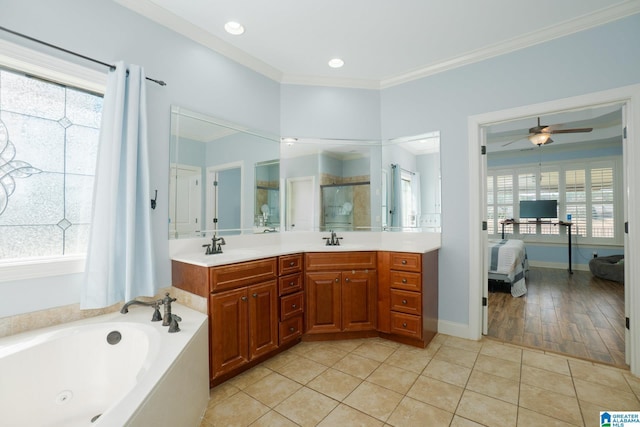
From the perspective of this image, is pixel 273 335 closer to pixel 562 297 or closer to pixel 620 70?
pixel 620 70

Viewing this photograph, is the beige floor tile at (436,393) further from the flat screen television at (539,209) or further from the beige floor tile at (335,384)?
the flat screen television at (539,209)

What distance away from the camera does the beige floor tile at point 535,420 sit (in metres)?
1.64

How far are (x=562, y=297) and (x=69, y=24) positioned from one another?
238 inches

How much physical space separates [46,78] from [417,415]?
3059mm

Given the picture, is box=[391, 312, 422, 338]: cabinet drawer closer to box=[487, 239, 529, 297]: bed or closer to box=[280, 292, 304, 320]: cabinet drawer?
box=[280, 292, 304, 320]: cabinet drawer

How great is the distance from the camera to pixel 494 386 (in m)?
2.02

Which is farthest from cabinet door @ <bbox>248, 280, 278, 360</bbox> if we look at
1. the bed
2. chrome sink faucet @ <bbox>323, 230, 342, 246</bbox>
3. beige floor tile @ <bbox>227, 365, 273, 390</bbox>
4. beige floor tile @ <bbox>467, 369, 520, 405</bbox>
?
the bed

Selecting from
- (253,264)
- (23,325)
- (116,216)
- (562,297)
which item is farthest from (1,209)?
(562,297)

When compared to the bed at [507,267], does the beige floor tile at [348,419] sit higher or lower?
lower

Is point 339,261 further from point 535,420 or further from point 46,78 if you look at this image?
point 46,78

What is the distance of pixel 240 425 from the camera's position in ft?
5.41

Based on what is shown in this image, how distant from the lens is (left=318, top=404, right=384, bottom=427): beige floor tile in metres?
1.65

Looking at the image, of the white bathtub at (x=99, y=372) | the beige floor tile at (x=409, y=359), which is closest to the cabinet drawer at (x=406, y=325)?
the beige floor tile at (x=409, y=359)

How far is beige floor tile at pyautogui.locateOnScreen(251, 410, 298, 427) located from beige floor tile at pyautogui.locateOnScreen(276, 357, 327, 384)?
37cm
